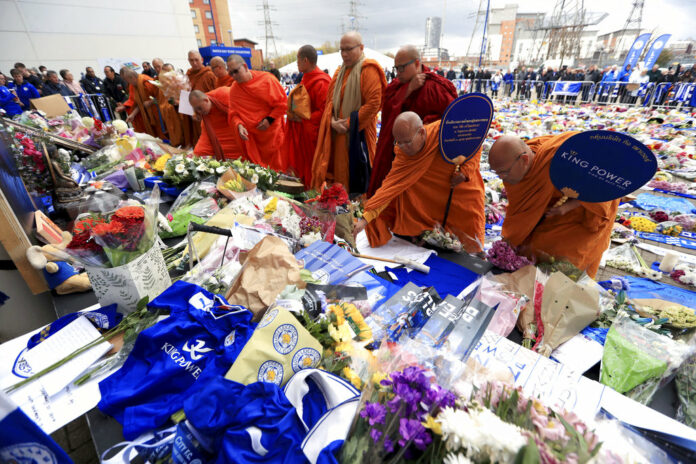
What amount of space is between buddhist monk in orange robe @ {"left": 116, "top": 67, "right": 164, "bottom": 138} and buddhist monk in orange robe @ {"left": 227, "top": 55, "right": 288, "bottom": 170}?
3.27 meters

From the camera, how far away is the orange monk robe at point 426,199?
2.59 meters

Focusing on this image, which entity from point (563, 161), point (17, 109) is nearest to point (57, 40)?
point (17, 109)

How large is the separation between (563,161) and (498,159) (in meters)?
0.38

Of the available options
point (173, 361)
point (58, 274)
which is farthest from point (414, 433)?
point (58, 274)

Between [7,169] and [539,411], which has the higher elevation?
[7,169]

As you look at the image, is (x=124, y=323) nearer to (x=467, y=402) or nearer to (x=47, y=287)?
(x=47, y=287)

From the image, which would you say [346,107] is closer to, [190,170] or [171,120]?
[190,170]

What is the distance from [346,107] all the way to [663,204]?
5.13 metres

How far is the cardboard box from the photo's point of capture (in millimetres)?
6396

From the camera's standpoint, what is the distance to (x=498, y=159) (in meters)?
2.22

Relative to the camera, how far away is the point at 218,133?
531 cm

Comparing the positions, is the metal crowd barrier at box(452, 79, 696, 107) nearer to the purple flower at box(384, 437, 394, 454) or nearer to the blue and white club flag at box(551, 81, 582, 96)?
the blue and white club flag at box(551, 81, 582, 96)

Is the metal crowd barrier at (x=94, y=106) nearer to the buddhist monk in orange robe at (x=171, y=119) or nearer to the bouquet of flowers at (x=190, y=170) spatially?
the buddhist monk in orange robe at (x=171, y=119)

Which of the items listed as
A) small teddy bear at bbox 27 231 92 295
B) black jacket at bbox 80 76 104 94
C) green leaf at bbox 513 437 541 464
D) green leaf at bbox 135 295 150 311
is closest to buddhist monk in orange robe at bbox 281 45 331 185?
small teddy bear at bbox 27 231 92 295
